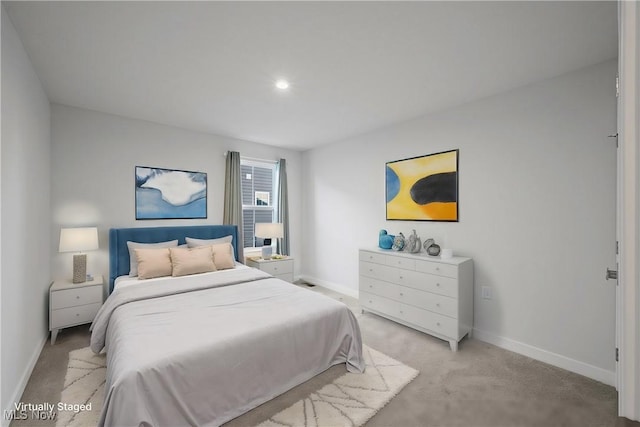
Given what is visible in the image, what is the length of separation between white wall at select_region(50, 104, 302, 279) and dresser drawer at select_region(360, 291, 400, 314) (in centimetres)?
253

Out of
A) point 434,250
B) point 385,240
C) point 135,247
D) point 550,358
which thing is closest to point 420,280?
point 434,250

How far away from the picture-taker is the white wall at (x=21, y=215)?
176cm

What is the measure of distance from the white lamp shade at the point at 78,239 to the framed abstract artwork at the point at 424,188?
138 inches

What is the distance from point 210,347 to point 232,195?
2.94 m

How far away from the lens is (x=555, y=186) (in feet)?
8.09

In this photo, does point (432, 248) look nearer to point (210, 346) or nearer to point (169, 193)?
point (210, 346)

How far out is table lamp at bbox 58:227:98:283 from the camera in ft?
9.61

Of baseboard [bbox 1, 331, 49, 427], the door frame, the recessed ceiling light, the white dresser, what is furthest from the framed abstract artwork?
baseboard [bbox 1, 331, 49, 427]

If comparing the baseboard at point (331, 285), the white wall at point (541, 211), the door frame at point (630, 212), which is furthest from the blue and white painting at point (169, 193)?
the door frame at point (630, 212)

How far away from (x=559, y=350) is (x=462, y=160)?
77.1 inches

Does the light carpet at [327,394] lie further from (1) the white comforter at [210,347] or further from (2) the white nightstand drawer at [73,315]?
(2) the white nightstand drawer at [73,315]

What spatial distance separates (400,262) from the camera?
3215mm

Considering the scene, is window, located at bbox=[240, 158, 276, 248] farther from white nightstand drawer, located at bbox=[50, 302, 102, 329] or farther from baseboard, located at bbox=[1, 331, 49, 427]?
baseboard, located at bbox=[1, 331, 49, 427]

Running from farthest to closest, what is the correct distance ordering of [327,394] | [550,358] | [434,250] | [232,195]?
[232,195] < [434,250] < [550,358] < [327,394]
